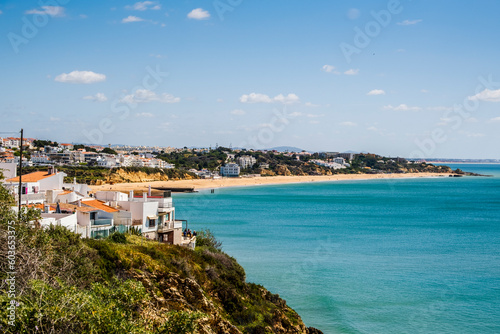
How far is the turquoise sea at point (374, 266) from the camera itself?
21.8 meters

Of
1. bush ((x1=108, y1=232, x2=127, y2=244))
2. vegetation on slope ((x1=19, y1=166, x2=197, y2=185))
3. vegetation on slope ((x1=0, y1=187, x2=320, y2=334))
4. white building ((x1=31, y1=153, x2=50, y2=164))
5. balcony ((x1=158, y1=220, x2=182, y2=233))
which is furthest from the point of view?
white building ((x1=31, y1=153, x2=50, y2=164))

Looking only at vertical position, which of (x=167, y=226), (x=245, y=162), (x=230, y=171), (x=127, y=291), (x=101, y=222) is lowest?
(x=230, y=171)

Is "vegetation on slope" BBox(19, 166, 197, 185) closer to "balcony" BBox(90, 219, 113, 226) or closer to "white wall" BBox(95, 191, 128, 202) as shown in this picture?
"white wall" BBox(95, 191, 128, 202)

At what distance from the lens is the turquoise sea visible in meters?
21.8

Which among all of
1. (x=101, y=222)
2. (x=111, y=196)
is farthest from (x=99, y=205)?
(x=101, y=222)

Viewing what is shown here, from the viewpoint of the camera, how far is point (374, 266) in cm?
3145

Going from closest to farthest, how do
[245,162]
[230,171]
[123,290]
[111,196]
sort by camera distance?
[123,290] → [111,196] → [230,171] → [245,162]

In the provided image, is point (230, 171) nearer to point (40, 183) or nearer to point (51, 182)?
point (51, 182)

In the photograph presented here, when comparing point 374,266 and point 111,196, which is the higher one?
point 111,196

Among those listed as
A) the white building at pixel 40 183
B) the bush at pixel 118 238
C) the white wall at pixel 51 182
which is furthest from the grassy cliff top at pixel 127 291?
the white wall at pixel 51 182

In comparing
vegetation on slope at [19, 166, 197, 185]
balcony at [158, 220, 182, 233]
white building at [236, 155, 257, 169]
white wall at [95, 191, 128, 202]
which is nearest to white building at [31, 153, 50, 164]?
vegetation on slope at [19, 166, 197, 185]

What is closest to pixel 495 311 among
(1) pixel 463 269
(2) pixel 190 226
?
(1) pixel 463 269

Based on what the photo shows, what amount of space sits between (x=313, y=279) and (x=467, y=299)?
7.60m

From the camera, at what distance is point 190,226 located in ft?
145
